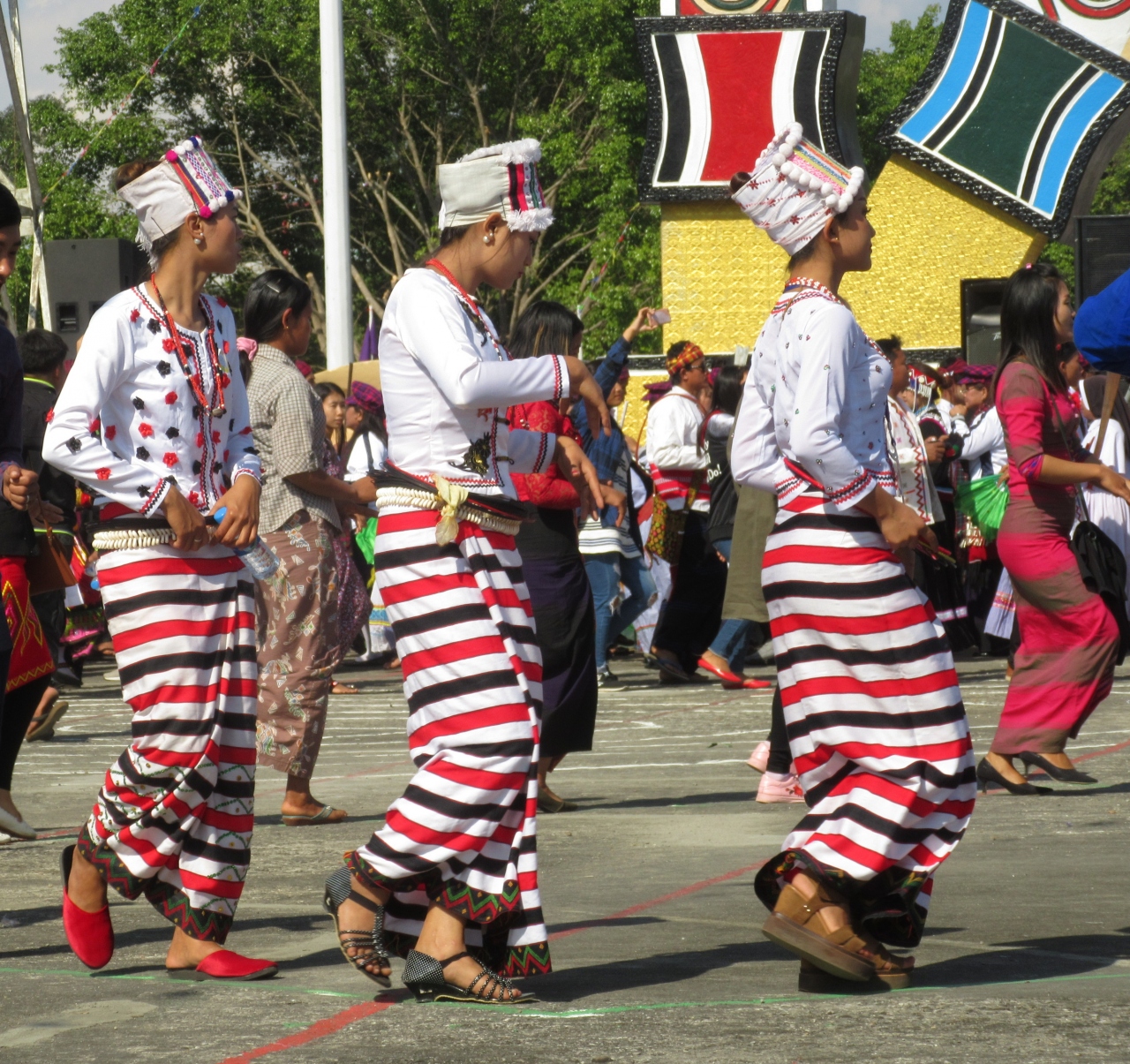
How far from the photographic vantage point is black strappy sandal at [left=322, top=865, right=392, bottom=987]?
3998 millimetres

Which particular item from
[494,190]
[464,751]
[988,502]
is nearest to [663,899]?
[464,751]

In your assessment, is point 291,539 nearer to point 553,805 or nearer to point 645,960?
point 553,805

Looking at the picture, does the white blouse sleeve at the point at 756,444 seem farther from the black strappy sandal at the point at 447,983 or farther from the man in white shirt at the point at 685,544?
the man in white shirt at the point at 685,544

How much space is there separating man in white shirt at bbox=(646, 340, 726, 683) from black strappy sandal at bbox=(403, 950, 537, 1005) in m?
8.32

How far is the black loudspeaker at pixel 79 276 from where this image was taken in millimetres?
14500

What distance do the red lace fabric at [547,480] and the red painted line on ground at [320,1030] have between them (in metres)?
2.98

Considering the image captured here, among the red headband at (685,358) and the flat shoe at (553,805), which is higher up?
the red headband at (685,358)

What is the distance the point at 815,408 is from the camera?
4078 millimetres

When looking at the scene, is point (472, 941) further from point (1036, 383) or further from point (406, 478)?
point (1036, 383)

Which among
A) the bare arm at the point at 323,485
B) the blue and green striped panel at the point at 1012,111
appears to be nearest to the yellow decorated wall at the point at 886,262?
the blue and green striped panel at the point at 1012,111

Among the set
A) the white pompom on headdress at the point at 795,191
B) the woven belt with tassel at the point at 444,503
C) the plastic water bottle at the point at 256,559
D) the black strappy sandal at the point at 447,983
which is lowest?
the black strappy sandal at the point at 447,983

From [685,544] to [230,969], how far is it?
8.37 metres

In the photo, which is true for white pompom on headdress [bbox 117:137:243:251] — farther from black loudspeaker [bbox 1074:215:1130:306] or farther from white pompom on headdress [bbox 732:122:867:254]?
black loudspeaker [bbox 1074:215:1130:306]

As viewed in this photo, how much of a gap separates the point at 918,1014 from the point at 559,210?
32583 mm
